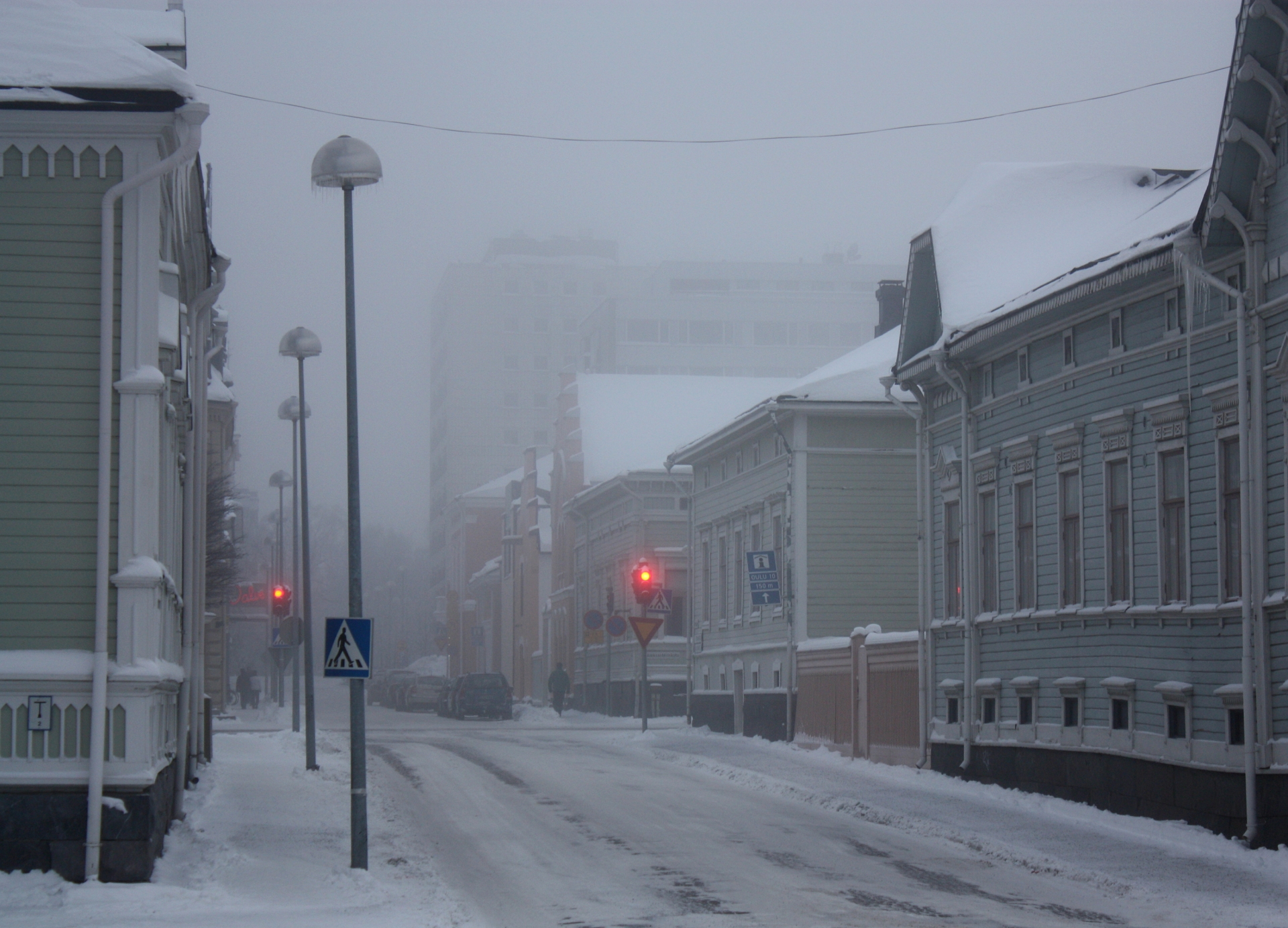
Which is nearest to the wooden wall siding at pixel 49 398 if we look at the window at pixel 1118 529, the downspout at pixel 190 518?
the downspout at pixel 190 518

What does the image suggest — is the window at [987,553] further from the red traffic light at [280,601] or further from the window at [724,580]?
the red traffic light at [280,601]

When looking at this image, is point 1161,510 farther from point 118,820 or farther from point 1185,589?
point 118,820

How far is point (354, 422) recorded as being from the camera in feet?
52.3

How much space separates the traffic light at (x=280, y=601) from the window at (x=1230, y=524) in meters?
25.4

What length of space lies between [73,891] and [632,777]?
13745 mm

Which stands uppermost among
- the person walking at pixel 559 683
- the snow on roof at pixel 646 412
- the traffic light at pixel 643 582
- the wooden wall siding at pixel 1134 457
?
the snow on roof at pixel 646 412

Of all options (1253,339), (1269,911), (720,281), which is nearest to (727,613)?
(1253,339)

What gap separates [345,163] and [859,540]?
2261 centimetres

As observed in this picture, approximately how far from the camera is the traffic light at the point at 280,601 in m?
39.9

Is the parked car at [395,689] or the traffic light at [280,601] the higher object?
the traffic light at [280,601]

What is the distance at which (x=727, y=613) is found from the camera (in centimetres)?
4300

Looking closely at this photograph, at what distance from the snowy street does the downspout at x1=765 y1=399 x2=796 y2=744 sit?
8212 mm

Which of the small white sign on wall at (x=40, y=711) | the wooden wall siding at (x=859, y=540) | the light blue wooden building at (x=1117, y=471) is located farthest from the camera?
the wooden wall siding at (x=859, y=540)

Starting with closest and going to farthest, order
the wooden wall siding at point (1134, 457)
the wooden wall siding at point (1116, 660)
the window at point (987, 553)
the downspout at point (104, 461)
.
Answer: the downspout at point (104, 461) < the wooden wall siding at point (1116, 660) < the wooden wall siding at point (1134, 457) < the window at point (987, 553)
